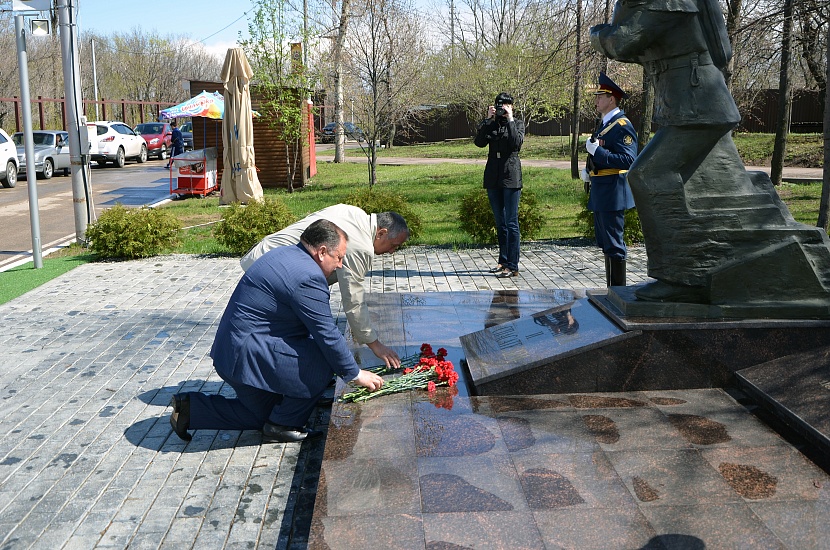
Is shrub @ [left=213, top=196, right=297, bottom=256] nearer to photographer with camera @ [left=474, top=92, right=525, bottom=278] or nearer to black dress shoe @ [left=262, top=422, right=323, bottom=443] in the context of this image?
photographer with camera @ [left=474, top=92, right=525, bottom=278]

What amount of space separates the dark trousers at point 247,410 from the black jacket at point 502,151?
4748 millimetres

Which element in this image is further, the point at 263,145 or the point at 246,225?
the point at 263,145

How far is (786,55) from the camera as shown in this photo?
16.7m

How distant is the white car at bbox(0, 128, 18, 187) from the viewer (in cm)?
2216

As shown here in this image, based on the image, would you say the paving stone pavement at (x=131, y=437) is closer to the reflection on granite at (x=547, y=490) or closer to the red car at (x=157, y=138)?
the reflection on granite at (x=547, y=490)

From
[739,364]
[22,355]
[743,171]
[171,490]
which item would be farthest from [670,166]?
[22,355]

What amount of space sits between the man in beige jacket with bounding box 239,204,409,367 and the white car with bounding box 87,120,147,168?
2670cm

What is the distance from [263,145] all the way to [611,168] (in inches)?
596

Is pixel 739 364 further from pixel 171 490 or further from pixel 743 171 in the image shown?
pixel 171 490

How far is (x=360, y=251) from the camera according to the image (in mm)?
4934

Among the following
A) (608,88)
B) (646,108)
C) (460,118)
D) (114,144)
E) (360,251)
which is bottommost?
(360,251)

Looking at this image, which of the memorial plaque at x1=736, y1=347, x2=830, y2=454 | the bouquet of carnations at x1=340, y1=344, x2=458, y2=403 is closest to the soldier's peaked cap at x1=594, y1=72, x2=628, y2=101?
the memorial plaque at x1=736, y1=347, x2=830, y2=454

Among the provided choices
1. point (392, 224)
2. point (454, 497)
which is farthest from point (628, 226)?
point (454, 497)

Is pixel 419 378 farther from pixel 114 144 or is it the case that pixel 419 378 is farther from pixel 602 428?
pixel 114 144
